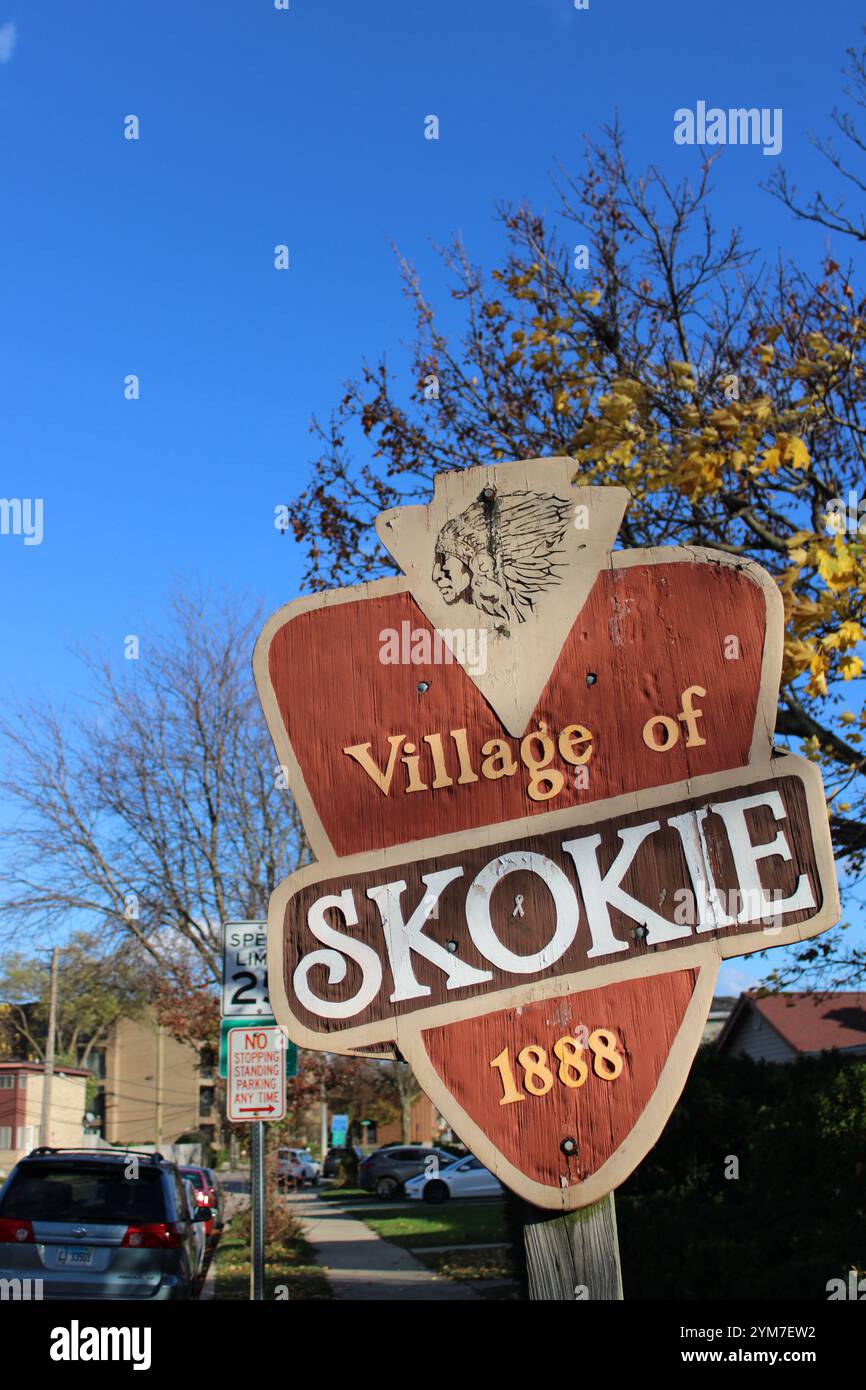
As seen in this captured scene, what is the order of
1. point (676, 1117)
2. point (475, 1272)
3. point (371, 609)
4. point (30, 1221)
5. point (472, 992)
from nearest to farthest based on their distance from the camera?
point (472, 992) → point (371, 609) → point (30, 1221) → point (676, 1117) → point (475, 1272)

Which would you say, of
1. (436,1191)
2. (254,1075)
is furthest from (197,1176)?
(254,1075)

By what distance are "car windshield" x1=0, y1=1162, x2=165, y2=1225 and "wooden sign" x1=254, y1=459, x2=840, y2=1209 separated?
7.04 metres

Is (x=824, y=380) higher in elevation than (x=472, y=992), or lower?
higher

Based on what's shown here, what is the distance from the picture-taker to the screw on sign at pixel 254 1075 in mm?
8891

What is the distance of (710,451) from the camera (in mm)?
7969

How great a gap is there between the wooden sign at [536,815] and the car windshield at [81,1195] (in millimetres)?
7043

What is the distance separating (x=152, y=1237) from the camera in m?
9.18

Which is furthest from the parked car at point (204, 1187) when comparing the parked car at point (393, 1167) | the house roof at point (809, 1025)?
the parked car at point (393, 1167)

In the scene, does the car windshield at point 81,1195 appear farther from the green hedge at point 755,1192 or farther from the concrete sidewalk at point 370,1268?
the green hedge at point 755,1192

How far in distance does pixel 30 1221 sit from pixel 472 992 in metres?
7.15

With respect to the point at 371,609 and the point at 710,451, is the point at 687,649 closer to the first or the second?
the point at 371,609

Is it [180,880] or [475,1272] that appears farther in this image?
[180,880]
